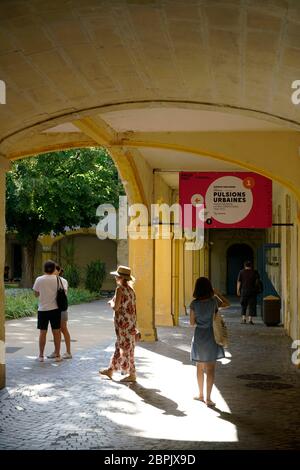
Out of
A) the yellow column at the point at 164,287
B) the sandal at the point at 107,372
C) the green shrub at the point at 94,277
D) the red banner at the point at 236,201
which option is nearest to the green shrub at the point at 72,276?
the green shrub at the point at 94,277

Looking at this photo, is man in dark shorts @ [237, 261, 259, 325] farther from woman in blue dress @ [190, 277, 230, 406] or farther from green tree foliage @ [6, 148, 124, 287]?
woman in blue dress @ [190, 277, 230, 406]

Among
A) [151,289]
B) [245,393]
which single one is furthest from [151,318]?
[245,393]

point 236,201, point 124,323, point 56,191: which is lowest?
point 124,323

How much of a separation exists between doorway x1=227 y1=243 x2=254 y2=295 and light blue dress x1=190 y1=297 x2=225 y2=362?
32.2 metres

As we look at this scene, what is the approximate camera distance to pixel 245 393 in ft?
31.4

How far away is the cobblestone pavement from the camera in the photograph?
691 cm

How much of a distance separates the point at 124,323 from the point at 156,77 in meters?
3.92

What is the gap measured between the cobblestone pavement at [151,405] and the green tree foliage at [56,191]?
16405 millimetres

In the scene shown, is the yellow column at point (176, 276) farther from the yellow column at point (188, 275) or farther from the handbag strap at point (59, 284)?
the handbag strap at point (59, 284)

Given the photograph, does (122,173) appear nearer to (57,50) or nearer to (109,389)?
(109,389)

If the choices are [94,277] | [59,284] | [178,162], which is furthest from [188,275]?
[59,284]

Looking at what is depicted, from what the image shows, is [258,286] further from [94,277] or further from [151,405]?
[94,277]

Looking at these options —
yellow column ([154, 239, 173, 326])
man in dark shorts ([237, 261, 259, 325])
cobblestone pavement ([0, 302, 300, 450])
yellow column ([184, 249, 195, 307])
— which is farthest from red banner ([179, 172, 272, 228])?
yellow column ([184, 249, 195, 307])

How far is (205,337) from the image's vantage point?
8727 millimetres
